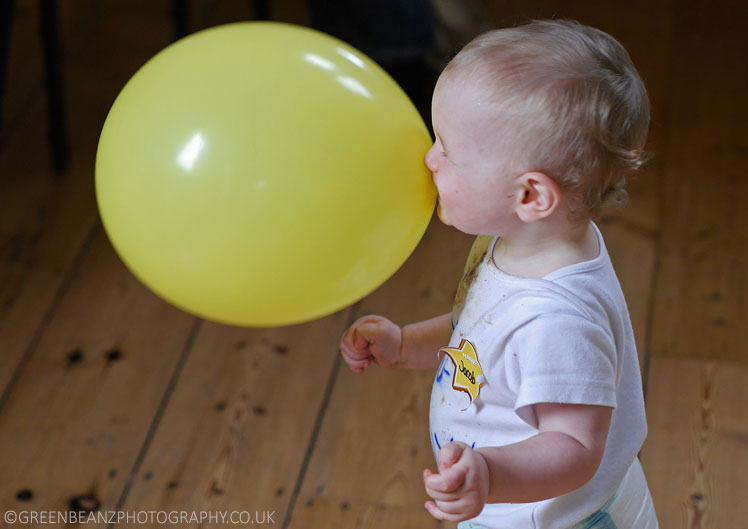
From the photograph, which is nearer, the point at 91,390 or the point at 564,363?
the point at 564,363

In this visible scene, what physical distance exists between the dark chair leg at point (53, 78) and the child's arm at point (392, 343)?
1046mm

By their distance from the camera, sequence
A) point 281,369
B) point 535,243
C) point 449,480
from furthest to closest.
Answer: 1. point 281,369
2. point 535,243
3. point 449,480

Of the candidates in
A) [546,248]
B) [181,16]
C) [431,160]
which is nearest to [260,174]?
[431,160]

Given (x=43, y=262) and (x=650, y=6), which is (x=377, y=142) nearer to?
(x=43, y=262)

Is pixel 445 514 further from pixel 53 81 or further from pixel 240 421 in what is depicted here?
pixel 53 81

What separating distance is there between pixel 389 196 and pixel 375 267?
0.07 metres

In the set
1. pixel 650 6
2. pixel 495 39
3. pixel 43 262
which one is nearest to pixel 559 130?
pixel 495 39

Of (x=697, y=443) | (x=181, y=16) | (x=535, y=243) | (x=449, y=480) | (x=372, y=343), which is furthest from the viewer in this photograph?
(x=181, y=16)

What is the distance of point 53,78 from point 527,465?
140 cm

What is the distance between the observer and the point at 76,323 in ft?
5.53

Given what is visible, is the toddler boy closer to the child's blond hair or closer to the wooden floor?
the child's blond hair

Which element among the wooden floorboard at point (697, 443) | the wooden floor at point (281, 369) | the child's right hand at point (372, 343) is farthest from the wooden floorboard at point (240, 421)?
the wooden floorboard at point (697, 443)

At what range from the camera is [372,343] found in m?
1.12

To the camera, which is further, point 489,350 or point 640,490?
point 640,490
